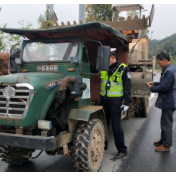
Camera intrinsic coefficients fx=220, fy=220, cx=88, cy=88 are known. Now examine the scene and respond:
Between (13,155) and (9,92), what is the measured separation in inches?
54.2

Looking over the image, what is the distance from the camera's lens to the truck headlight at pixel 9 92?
10.2 feet

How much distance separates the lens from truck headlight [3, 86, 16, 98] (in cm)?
312

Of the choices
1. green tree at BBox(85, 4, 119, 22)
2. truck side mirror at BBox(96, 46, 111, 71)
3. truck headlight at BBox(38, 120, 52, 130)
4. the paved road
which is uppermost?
green tree at BBox(85, 4, 119, 22)

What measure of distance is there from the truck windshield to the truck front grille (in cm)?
101

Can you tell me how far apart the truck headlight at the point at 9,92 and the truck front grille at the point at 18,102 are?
0.04 m

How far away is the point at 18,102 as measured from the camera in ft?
10.1

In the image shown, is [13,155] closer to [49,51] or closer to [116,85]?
[49,51]

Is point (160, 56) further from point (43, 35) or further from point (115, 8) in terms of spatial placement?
point (115, 8)

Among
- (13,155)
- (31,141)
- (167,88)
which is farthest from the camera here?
(167,88)

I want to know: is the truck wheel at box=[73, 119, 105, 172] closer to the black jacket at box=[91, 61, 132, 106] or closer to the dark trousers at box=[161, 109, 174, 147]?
the black jacket at box=[91, 61, 132, 106]

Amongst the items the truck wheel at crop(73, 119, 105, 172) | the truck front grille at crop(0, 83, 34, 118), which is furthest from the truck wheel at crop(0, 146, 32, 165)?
the truck wheel at crop(73, 119, 105, 172)

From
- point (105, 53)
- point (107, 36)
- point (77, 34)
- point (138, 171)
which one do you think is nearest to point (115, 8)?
point (107, 36)

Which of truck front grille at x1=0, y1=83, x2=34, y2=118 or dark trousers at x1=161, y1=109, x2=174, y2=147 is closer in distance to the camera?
truck front grille at x1=0, y1=83, x2=34, y2=118

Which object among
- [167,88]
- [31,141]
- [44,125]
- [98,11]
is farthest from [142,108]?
[98,11]
